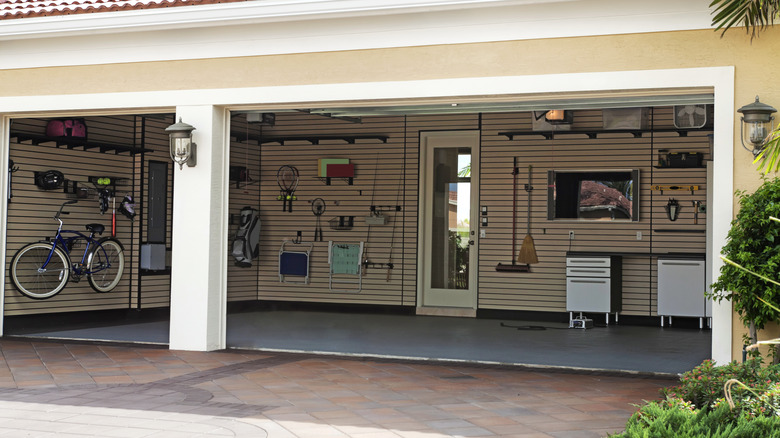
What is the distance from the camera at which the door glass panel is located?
1187 cm

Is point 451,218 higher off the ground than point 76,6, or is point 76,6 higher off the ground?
point 76,6

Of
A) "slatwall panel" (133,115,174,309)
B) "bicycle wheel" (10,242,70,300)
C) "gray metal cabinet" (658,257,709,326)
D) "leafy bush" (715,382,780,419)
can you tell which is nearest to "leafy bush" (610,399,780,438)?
"leafy bush" (715,382,780,419)

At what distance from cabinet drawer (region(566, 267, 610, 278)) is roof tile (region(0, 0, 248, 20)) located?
217 inches

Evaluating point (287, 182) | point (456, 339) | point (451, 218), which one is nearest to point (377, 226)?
point (451, 218)

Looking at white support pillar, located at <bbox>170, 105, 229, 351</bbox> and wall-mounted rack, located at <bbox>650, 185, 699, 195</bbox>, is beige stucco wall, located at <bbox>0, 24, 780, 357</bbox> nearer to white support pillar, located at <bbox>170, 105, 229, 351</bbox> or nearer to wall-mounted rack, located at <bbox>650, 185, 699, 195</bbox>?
white support pillar, located at <bbox>170, 105, 229, 351</bbox>

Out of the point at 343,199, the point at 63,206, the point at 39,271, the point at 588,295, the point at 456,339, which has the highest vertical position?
the point at 343,199

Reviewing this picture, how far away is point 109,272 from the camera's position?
10734 mm

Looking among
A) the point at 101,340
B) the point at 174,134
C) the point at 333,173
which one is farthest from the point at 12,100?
the point at 333,173

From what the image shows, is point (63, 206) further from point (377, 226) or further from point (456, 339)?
point (456, 339)

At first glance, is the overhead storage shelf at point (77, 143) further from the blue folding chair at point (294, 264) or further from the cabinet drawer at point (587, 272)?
the cabinet drawer at point (587, 272)

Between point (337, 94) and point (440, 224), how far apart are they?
4.91 metres

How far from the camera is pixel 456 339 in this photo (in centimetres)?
897

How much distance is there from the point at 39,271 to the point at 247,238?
10.3 feet

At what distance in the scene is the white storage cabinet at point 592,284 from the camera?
1050cm
